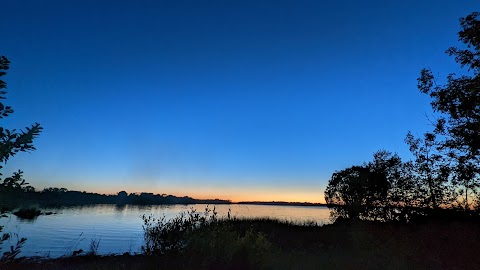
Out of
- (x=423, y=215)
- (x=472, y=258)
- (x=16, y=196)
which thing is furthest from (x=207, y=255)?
(x=423, y=215)

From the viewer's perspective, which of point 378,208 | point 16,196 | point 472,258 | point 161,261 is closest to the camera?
point 16,196

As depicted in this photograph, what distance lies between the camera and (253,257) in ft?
35.0

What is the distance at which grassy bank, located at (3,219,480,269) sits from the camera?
10391 millimetres

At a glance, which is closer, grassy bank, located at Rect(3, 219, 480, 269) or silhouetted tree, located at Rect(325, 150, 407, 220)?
grassy bank, located at Rect(3, 219, 480, 269)

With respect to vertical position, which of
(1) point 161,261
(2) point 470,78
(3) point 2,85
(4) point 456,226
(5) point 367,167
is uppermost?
(2) point 470,78

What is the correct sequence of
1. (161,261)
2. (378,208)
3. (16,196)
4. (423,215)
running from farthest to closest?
(378,208) → (423,215) → (161,261) → (16,196)

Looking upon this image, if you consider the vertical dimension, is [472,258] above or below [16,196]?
below

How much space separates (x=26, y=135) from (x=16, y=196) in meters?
0.63

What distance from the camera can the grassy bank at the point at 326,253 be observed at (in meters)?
10.4

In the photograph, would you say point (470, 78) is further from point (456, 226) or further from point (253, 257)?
point (253, 257)

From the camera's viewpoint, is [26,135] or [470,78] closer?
[26,135]

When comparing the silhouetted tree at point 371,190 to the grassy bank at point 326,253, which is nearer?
the grassy bank at point 326,253

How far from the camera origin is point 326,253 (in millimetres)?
14664

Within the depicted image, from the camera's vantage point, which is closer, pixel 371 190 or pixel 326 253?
pixel 326 253
